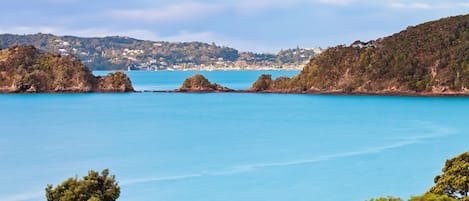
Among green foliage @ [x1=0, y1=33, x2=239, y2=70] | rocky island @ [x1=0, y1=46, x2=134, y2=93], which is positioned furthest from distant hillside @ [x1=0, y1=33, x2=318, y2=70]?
rocky island @ [x1=0, y1=46, x2=134, y2=93]

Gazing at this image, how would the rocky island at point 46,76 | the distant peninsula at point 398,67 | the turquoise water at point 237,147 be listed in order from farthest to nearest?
the rocky island at point 46,76 → the distant peninsula at point 398,67 → the turquoise water at point 237,147

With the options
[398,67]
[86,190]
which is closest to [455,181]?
[86,190]

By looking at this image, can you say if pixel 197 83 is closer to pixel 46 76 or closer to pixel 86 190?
pixel 46 76

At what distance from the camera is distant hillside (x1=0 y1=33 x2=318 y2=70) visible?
14925 cm

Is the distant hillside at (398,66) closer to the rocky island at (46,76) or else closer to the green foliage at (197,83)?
the green foliage at (197,83)

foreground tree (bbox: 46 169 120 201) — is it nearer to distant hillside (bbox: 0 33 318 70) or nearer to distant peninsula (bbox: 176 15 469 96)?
distant peninsula (bbox: 176 15 469 96)

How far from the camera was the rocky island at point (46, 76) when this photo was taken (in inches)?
2406

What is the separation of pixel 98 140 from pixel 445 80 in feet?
111

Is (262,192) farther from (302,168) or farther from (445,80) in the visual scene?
(445,80)

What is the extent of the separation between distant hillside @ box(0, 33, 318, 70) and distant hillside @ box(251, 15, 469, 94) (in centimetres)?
9280

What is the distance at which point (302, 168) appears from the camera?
933 inches

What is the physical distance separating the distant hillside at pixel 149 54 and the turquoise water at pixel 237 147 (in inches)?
3909

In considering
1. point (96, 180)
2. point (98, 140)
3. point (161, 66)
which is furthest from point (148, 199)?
point (161, 66)

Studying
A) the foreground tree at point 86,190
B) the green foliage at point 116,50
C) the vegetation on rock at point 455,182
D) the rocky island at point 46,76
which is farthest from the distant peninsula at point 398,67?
the green foliage at point 116,50
